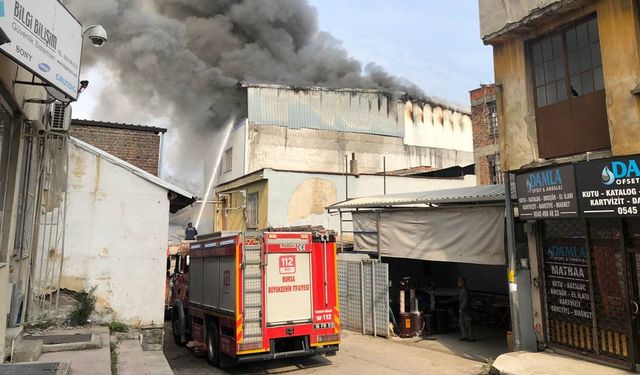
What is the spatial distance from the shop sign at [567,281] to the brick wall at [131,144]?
31.3 feet

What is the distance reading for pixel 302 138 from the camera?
29.1 meters

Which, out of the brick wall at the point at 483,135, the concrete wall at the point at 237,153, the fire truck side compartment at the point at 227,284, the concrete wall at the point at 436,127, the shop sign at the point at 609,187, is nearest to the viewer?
the shop sign at the point at 609,187

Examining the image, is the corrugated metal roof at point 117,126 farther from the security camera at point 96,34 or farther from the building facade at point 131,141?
the security camera at point 96,34

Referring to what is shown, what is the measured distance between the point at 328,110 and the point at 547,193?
23.5m

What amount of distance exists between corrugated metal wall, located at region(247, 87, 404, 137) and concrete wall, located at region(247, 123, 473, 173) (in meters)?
0.53

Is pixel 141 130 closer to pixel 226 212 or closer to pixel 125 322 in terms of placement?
pixel 125 322

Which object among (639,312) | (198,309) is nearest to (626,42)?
(639,312)

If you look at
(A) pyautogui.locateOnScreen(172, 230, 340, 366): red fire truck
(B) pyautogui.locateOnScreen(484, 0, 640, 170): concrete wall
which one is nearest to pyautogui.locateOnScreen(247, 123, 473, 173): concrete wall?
(A) pyautogui.locateOnScreen(172, 230, 340, 366): red fire truck

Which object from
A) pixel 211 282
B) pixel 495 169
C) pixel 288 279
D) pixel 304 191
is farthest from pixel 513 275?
pixel 495 169

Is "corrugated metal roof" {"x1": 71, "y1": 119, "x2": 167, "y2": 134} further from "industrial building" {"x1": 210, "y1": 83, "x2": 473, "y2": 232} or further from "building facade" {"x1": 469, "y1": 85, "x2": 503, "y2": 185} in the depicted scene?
"building facade" {"x1": 469, "y1": 85, "x2": 503, "y2": 185}

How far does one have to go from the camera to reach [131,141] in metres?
11.9

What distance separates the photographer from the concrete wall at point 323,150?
2773 cm

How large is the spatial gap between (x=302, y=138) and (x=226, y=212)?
25.7 ft

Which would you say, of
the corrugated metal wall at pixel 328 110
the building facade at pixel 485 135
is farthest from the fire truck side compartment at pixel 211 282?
the corrugated metal wall at pixel 328 110
